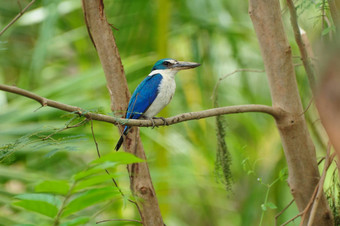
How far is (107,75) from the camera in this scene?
2.22 metres

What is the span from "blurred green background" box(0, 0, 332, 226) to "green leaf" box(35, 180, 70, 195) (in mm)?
2135

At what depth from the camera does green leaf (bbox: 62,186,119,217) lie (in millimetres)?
945

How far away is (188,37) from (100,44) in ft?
7.39

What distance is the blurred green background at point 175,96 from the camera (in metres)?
3.40

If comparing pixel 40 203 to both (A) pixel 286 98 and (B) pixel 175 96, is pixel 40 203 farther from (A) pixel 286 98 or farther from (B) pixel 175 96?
(B) pixel 175 96

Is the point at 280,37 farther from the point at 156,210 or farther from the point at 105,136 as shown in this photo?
the point at 105,136

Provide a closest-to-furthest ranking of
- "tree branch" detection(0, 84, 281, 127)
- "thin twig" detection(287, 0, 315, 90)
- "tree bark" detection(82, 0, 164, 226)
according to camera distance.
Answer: "tree branch" detection(0, 84, 281, 127)
"thin twig" detection(287, 0, 315, 90)
"tree bark" detection(82, 0, 164, 226)

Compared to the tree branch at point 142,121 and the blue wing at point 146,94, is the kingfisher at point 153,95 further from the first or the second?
the tree branch at point 142,121

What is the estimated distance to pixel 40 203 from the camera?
0.91 meters

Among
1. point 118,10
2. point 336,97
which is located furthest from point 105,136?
point 336,97

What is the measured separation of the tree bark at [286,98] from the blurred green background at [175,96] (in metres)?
0.93

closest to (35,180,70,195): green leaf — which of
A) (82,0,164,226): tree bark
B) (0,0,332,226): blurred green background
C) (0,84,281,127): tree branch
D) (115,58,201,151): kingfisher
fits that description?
(0,84,281,127): tree branch

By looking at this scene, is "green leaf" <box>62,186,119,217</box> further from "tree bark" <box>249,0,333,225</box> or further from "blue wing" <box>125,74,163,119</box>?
"blue wing" <box>125,74,163,119</box>

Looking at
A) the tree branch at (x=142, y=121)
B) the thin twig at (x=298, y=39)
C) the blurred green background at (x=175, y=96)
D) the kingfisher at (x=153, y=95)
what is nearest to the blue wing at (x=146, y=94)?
the kingfisher at (x=153, y=95)
